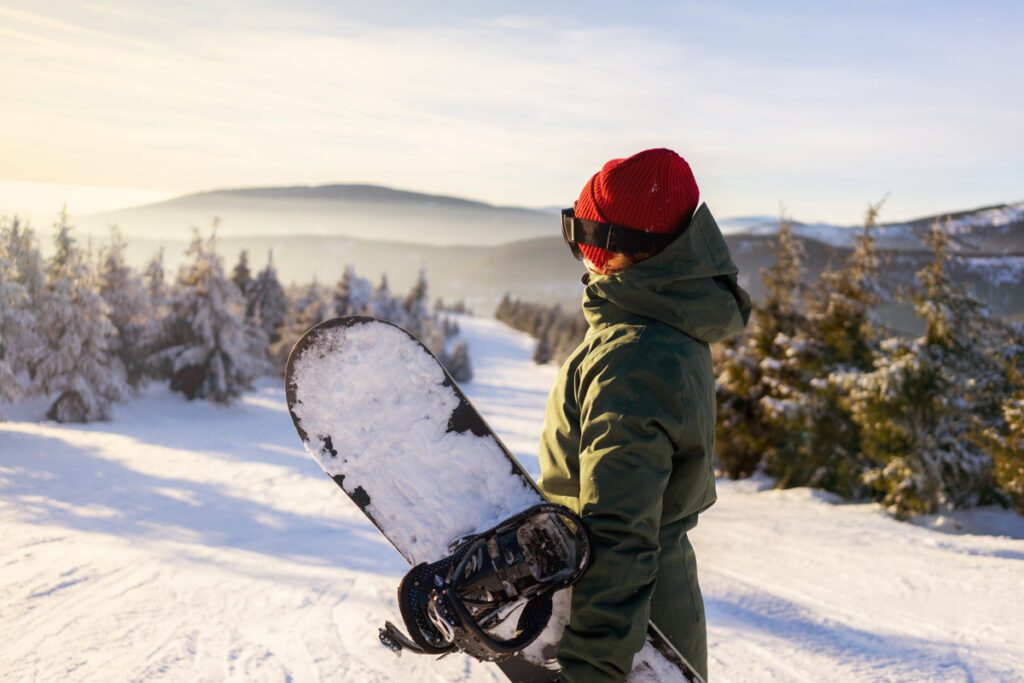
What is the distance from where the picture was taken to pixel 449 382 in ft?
7.33

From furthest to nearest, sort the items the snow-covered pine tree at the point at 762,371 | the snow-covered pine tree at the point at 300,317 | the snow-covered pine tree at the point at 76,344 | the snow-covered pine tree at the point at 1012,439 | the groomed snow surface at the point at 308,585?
1. the snow-covered pine tree at the point at 300,317
2. the snow-covered pine tree at the point at 762,371
3. the snow-covered pine tree at the point at 76,344
4. the snow-covered pine tree at the point at 1012,439
5. the groomed snow surface at the point at 308,585

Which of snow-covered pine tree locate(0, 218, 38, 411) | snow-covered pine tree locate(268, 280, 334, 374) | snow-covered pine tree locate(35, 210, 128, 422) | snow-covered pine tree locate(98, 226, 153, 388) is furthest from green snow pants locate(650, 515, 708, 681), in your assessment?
snow-covered pine tree locate(268, 280, 334, 374)

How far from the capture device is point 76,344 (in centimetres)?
1359

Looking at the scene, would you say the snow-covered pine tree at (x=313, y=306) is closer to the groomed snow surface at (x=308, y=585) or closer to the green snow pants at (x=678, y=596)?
the groomed snow surface at (x=308, y=585)

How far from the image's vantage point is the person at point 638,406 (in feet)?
5.41

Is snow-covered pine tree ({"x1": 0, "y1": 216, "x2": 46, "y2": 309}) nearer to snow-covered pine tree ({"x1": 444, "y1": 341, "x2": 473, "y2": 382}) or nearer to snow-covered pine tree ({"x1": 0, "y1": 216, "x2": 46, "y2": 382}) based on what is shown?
snow-covered pine tree ({"x1": 0, "y1": 216, "x2": 46, "y2": 382})

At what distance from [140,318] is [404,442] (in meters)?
22.7

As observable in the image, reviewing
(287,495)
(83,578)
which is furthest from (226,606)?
(287,495)

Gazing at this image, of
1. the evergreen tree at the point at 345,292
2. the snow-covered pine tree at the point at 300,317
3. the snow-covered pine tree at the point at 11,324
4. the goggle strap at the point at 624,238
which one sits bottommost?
the snow-covered pine tree at the point at 300,317

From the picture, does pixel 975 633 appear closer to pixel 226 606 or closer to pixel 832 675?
pixel 832 675

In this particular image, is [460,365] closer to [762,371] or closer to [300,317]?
[300,317]

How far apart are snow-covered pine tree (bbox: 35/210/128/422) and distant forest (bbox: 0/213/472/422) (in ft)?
0.11

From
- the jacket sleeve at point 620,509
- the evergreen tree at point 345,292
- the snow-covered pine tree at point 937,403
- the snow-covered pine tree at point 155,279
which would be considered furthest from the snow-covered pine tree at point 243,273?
the jacket sleeve at point 620,509

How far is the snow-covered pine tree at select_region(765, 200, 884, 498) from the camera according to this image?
13.0 metres
